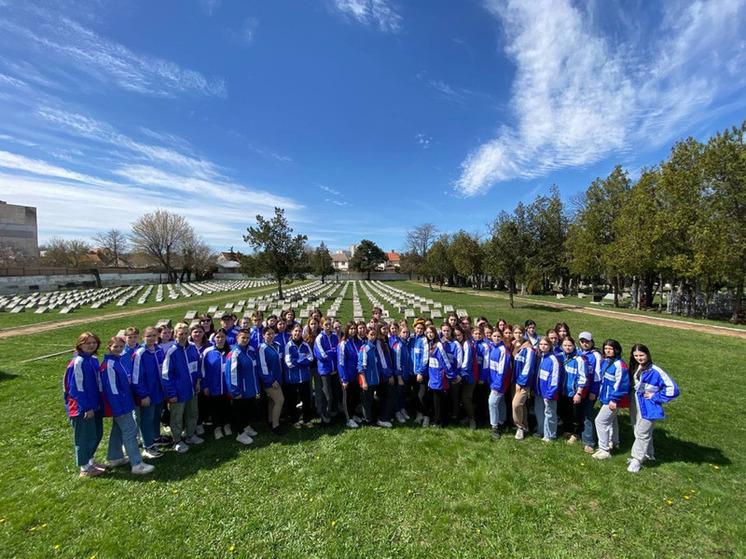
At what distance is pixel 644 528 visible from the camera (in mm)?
3297

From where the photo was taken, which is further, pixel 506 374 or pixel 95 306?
pixel 95 306

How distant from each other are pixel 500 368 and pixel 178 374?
16.4ft

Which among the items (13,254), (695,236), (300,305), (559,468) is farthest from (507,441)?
(13,254)

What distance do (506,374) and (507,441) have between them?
1.05m

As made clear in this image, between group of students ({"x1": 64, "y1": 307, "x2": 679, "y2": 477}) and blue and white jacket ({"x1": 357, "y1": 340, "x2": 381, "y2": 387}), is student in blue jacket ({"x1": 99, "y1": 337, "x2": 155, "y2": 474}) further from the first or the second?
blue and white jacket ({"x1": 357, "y1": 340, "x2": 381, "y2": 387})

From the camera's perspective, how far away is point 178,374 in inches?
181

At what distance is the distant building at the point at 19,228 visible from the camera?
55.4 metres

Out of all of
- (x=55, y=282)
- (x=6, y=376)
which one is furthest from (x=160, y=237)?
(x=6, y=376)

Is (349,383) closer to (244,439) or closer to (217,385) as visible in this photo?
(244,439)

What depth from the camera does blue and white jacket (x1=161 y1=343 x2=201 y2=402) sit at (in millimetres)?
4508

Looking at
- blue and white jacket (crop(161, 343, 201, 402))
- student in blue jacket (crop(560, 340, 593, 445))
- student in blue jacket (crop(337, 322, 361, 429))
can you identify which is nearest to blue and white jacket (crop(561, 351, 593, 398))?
student in blue jacket (crop(560, 340, 593, 445))

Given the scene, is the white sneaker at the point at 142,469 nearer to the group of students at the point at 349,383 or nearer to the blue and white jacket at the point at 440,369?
the group of students at the point at 349,383

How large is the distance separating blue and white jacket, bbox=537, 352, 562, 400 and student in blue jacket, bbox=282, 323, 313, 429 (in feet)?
12.6

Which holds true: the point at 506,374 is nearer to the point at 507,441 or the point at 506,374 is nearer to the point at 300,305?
the point at 507,441
